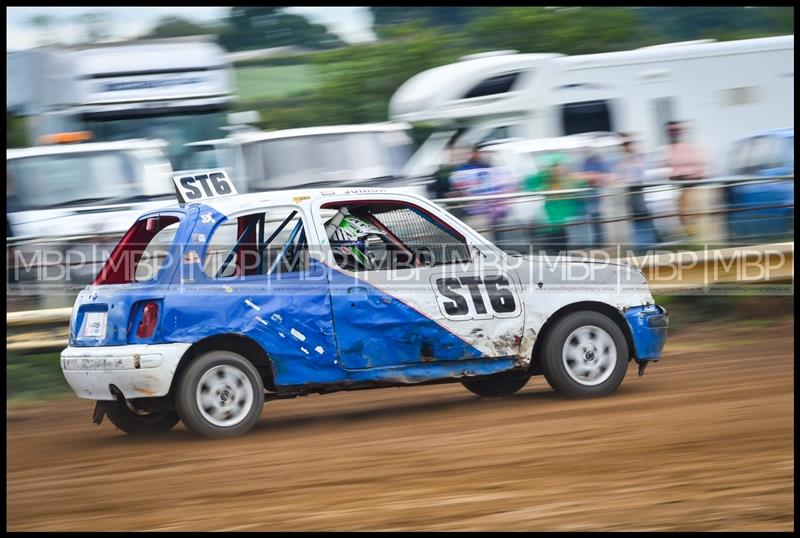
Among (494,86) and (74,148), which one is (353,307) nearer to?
(74,148)

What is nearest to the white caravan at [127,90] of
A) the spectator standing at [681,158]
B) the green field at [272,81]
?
the spectator standing at [681,158]

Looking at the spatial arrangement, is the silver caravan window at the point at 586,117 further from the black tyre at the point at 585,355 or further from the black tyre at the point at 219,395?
the black tyre at the point at 219,395

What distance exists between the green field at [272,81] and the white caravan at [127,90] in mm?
21422

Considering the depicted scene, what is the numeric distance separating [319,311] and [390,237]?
2.69 ft

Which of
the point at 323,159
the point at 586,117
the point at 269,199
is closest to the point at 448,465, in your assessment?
the point at 269,199

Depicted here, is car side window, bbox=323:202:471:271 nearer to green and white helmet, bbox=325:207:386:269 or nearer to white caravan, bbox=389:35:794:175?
green and white helmet, bbox=325:207:386:269

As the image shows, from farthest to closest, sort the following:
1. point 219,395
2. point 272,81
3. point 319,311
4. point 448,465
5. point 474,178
Result: point 272,81 → point 474,178 → point 319,311 → point 219,395 → point 448,465

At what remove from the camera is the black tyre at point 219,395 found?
316 inches

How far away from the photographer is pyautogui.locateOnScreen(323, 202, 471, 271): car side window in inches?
337

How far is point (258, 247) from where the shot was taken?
873 cm

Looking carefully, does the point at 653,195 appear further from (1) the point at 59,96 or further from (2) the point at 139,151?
(1) the point at 59,96

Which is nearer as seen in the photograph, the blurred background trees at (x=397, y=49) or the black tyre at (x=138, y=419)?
the black tyre at (x=138, y=419)

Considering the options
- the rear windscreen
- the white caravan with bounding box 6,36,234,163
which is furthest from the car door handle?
the white caravan with bounding box 6,36,234,163

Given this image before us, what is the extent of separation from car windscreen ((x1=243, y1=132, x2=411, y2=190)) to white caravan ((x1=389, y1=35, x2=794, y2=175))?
185cm
